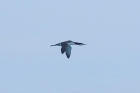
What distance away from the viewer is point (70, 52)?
1720 inches

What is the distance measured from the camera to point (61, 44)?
44844mm

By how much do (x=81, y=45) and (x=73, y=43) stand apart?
1533 mm

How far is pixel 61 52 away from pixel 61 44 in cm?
171

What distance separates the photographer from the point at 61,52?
4366 cm

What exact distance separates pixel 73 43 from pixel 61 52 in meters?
2.53

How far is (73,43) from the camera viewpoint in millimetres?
44688

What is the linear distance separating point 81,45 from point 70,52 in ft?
8.93

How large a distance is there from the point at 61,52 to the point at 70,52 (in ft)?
4.51

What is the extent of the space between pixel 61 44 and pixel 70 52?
7.22 feet

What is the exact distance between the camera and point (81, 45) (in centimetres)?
4547
